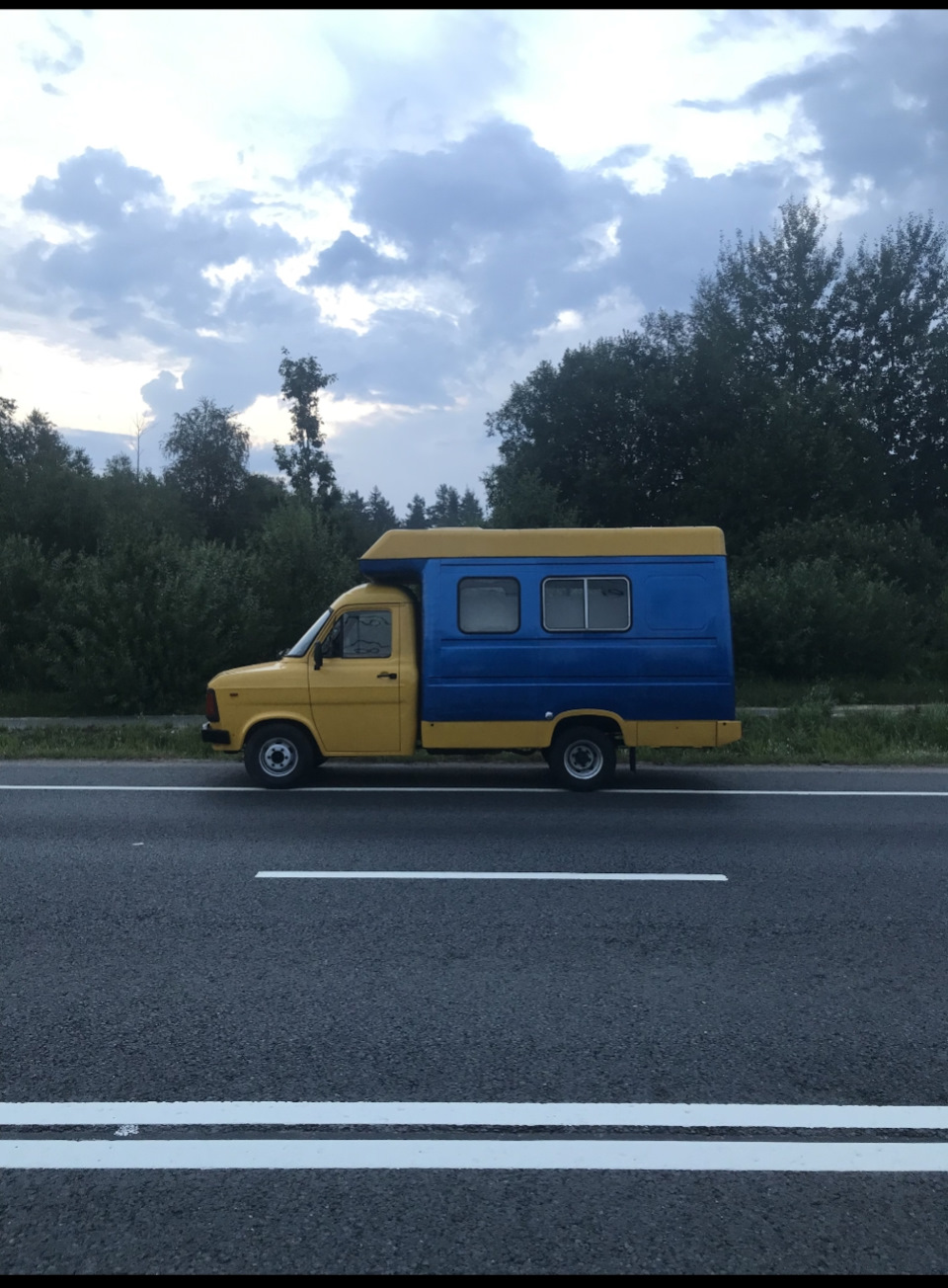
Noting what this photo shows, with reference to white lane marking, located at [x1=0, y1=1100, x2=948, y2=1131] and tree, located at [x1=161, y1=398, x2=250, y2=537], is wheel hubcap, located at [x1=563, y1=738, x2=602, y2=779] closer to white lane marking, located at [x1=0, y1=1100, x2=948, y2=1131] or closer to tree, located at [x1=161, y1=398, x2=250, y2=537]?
white lane marking, located at [x1=0, y1=1100, x2=948, y2=1131]

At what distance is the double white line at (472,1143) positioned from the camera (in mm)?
3758

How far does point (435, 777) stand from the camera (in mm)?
12703

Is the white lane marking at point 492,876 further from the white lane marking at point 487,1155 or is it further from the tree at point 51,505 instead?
the tree at point 51,505

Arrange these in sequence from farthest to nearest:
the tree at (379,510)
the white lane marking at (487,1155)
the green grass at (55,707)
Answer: the tree at (379,510) < the green grass at (55,707) < the white lane marking at (487,1155)

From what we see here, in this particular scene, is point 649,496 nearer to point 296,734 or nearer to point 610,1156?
point 296,734

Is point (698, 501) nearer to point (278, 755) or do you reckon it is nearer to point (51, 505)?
point (51, 505)

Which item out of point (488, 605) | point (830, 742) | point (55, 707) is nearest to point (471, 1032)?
point (488, 605)

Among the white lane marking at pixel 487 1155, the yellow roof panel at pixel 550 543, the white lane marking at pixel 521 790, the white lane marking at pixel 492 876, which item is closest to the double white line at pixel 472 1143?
the white lane marking at pixel 487 1155

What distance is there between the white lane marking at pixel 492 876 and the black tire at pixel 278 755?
12.6 feet

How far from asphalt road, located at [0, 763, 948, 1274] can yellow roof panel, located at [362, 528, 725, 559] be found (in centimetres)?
316

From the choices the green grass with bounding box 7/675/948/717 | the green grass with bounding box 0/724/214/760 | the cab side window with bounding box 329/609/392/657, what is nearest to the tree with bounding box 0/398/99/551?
the green grass with bounding box 7/675/948/717

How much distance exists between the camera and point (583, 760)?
11719 mm

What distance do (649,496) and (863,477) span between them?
25.1ft

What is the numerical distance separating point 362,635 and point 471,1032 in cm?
722
